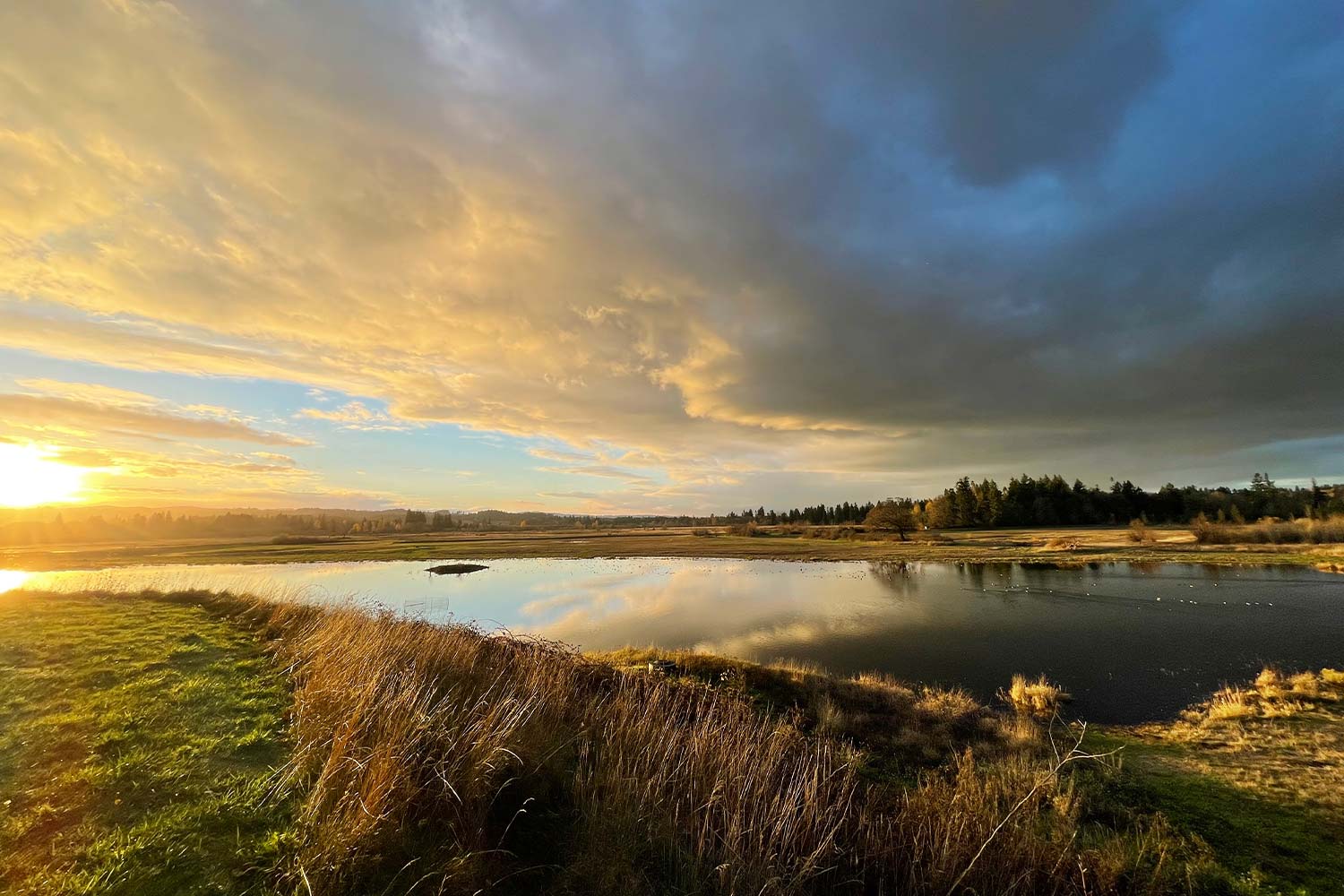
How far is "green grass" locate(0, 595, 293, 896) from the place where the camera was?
14.3ft

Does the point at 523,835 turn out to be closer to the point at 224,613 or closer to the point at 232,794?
the point at 232,794

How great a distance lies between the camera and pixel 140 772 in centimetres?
606

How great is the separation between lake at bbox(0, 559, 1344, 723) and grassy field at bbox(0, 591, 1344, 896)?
8.39m

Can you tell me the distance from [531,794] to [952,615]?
111 feet

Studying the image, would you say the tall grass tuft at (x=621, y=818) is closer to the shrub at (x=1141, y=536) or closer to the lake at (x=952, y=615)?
the lake at (x=952, y=615)

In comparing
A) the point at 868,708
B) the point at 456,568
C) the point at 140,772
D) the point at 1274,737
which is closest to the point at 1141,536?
the point at 1274,737

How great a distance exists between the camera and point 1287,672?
19.5 meters

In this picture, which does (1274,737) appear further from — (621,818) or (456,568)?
(456,568)

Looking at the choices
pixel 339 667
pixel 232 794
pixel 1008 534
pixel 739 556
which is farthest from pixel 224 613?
pixel 1008 534

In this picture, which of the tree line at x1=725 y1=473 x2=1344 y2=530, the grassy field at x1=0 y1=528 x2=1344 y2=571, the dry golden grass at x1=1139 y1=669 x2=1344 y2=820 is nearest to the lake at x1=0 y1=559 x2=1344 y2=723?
the dry golden grass at x1=1139 y1=669 x2=1344 y2=820

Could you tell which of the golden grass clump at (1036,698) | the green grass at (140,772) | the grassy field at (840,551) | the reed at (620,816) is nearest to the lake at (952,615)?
the golden grass clump at (1036,698)

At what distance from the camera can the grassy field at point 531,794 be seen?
4750 mm

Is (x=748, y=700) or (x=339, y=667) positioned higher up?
(x=339, y=667)

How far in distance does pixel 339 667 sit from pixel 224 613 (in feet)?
56.3
